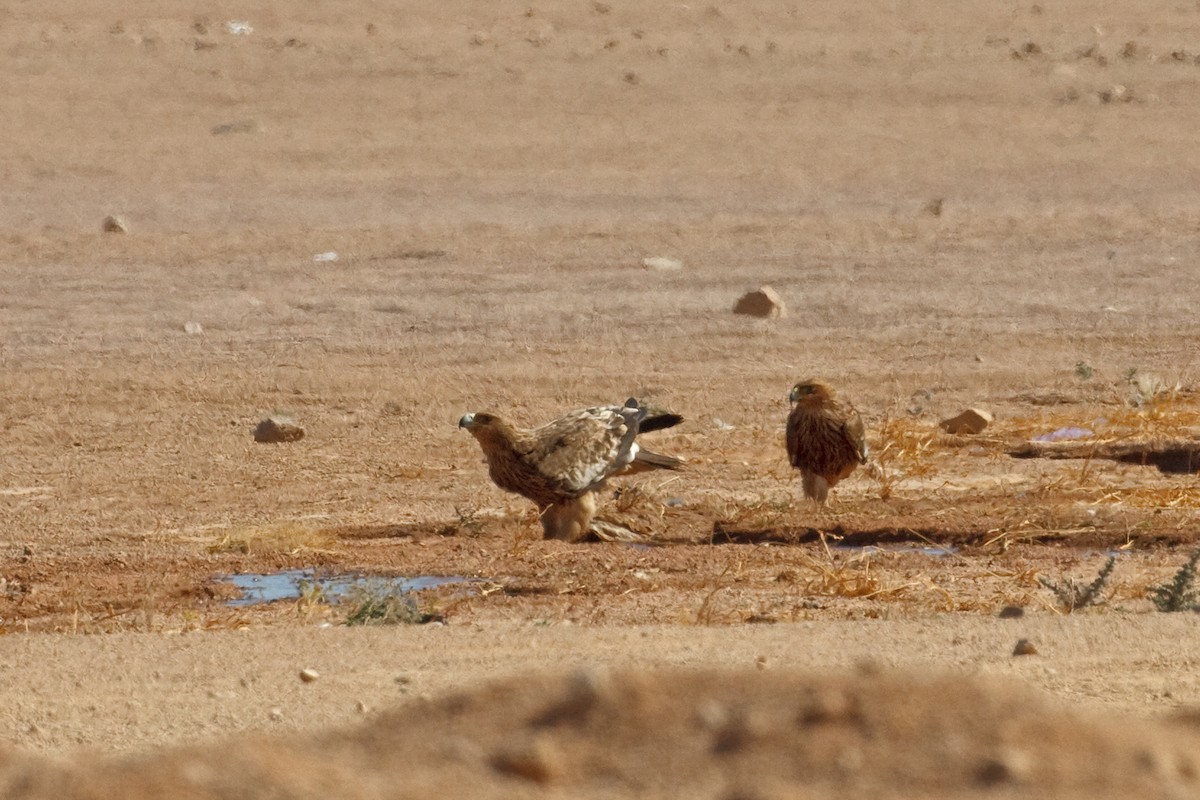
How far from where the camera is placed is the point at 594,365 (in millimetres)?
15750

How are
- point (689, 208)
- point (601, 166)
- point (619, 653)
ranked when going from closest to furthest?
point (619, 653) < point (689, 208) < point (601, 166)

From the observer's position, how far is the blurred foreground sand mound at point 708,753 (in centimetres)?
403

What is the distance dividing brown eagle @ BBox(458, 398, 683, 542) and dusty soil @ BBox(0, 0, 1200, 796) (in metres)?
0.32

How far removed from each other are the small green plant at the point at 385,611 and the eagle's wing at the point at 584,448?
2260 mm

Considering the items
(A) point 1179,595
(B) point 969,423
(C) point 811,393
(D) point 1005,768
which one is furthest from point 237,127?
(D) point 1005,768

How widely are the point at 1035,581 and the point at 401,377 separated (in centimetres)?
733

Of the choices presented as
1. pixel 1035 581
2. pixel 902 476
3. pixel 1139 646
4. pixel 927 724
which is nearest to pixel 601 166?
pixel 902 476

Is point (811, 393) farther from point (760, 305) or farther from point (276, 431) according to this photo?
point (760, 305)

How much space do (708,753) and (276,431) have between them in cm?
954

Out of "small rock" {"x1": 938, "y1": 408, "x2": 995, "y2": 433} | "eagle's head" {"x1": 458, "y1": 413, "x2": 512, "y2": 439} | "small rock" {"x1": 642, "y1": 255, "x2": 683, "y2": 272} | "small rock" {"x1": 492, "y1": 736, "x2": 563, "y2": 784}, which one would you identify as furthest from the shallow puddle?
"small rock" {"x1": 642, "y1": 255, "x2": 683, "y2": 272}

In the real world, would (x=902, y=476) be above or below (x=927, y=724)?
below

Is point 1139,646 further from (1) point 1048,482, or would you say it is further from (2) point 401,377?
(2) point 401,377

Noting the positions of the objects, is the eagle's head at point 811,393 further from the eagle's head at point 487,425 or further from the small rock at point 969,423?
the small rock at point 969,423

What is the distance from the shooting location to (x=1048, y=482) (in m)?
11.7
